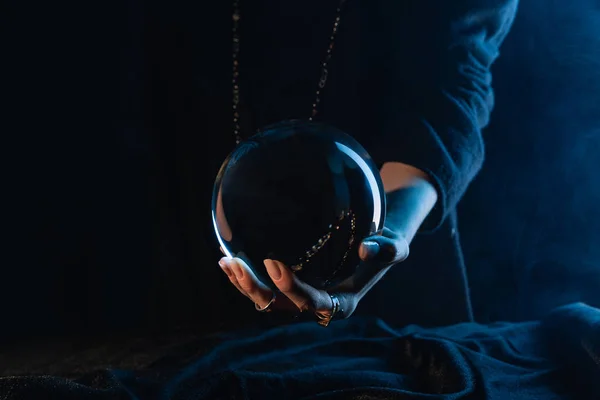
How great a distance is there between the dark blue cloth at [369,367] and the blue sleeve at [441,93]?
22 centimetres

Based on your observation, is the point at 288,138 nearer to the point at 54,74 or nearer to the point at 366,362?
the point at 366,362

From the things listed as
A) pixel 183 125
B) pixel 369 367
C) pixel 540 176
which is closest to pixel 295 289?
pixel 369 367

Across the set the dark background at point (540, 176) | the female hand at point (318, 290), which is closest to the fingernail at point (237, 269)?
the female hand at point (318, 290)

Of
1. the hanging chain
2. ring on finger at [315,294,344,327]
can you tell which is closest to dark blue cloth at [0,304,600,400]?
ring on finger at [315,294,344,327]

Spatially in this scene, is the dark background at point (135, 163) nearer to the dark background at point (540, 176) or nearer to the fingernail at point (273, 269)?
the dark background at point (540, 176)

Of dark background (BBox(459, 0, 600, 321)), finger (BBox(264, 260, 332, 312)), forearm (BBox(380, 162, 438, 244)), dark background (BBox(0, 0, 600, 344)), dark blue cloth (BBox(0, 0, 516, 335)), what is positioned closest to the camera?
finger (BBox(264, 260, 332, 312))

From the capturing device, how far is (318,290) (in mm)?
712

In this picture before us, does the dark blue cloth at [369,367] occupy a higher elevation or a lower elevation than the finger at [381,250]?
lower

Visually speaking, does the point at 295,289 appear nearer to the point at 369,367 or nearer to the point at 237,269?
the point at 237,269

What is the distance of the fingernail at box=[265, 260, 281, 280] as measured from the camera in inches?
26.1

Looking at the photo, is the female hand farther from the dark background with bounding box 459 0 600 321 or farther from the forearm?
the dark background with bounding box 459 0 600 321

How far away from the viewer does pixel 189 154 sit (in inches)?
48.4

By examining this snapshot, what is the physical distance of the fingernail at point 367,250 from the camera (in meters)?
0.68

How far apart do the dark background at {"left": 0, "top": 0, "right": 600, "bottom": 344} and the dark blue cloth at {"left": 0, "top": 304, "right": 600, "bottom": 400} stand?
0.40 metres
